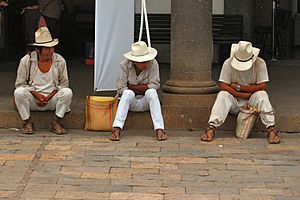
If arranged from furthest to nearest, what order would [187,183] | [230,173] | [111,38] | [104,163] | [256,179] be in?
[111,38] < [104,163] < [230,173] < [256,179] < [187,183]

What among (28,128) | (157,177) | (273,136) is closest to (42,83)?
(28,128)

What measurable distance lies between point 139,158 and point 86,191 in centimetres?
108

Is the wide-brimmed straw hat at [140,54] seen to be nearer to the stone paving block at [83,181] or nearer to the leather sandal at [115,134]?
the leather sandal at [115,134]

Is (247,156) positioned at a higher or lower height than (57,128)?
lower

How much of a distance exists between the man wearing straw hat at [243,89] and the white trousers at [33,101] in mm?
1543

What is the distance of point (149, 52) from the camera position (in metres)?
7.27

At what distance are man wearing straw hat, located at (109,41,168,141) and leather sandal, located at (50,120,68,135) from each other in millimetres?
592

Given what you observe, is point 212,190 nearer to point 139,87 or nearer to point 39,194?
point 39,194

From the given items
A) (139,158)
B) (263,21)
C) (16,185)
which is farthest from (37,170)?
(263,21)

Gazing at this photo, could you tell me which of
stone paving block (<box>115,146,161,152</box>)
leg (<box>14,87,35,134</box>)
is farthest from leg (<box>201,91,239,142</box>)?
leg (<box>14,87,35,134</box>)

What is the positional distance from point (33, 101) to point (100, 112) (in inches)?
29.4

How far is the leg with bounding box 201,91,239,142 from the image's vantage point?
7.12 metres

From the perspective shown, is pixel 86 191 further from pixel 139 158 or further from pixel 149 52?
pixel 149 52

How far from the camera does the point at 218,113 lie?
712 centimetres
